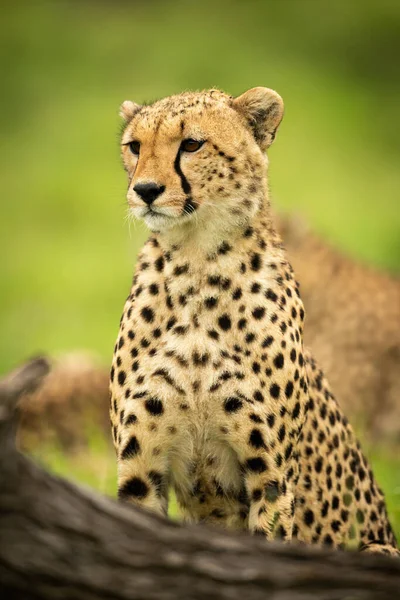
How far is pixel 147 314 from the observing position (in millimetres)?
3236

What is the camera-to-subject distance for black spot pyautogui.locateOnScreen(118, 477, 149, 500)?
125 inches

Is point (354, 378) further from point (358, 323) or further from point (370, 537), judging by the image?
point (370, 537)

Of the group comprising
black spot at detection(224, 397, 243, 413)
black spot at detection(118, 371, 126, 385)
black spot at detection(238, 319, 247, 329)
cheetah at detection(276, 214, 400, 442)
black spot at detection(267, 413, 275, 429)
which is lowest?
black spot at detection(267, 413, 275, 429)

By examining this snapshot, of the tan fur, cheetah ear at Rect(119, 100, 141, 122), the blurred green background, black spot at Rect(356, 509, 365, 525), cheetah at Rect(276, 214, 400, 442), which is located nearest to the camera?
cheetah ear at Rect(119, 100, 141, 122)

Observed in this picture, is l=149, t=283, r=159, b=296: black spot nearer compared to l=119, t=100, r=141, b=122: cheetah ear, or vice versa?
l=149, t=283, r=159, b=296: black spot

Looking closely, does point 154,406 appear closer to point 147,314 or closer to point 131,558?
point 147,314

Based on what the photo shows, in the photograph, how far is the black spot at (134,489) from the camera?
317 centimetres

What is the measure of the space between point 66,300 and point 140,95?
556 centimetres

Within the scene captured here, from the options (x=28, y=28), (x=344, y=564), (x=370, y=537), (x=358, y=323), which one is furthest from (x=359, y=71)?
(x=344, y=564)

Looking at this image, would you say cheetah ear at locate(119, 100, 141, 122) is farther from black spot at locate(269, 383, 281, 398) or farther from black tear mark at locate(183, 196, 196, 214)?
black spot at locate(269, 383, 281, 398)

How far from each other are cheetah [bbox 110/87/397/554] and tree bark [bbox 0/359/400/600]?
72cm

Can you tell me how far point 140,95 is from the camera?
16000 mm

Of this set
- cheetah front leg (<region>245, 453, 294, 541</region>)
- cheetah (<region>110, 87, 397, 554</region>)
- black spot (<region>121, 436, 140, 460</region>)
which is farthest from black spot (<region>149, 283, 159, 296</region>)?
cheetah front leg (<region>245, 453, 294, 541</region>)

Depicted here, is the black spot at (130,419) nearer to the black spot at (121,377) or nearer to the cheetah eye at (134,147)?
the black spot at (121,377)
